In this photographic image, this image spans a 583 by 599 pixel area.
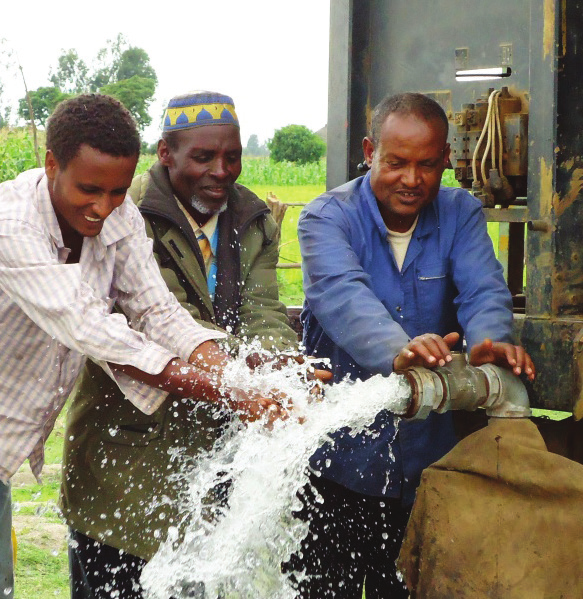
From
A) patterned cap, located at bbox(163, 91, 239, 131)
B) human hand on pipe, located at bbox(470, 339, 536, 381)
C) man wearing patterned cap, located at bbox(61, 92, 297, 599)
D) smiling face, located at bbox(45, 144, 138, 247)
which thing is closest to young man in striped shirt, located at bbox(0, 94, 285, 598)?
smiling face, located at bbox(45, 144, 138, 247)

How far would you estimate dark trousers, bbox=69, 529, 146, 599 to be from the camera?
3.15m

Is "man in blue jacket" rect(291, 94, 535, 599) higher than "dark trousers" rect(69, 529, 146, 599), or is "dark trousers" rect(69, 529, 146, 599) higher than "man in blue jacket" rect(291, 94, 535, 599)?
"man in blue jacket" rect(291, 94, 535, 599)

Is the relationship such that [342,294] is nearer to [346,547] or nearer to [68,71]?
[346,547]

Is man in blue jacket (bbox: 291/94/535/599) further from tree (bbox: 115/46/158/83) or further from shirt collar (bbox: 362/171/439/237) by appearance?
tree (bbox: 115/46/158/83)

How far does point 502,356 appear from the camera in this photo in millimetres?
2641

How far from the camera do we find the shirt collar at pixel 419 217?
3.06 metres

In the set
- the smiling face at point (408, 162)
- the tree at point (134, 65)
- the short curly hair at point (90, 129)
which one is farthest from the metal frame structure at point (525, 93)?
the tree at point (134, 65)

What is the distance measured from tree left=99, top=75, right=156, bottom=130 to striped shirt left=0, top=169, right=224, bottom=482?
46.4 metres

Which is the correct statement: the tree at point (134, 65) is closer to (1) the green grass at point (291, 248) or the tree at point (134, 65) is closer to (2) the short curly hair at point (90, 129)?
(1) the green grass at point (291, 248)

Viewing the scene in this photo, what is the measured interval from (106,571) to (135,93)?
51138 millimetres

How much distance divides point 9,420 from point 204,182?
0.99 meters

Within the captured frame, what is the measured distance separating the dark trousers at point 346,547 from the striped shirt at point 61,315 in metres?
0.72

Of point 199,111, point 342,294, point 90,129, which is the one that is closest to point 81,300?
point 90,129

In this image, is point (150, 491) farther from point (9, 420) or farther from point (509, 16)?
point (509, 16)
